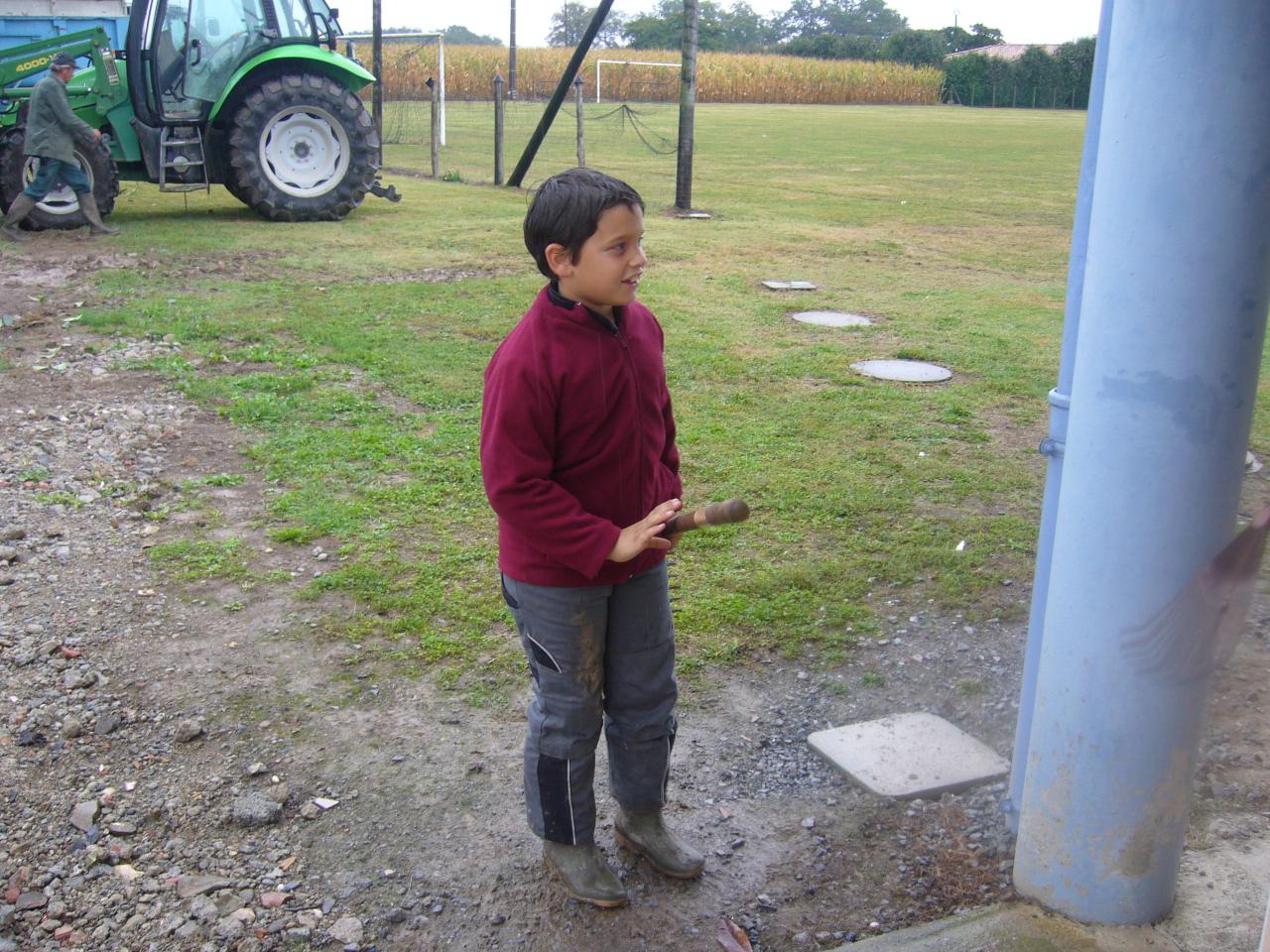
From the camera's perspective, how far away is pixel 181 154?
12844mm

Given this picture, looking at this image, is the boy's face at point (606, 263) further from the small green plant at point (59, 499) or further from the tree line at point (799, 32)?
the tree line at point (799, 32)

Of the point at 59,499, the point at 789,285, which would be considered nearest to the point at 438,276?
the point at 789,285

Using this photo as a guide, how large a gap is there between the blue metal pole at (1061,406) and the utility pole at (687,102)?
1174 centimetres

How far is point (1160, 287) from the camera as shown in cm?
206

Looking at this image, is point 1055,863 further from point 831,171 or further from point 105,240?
point 831,171

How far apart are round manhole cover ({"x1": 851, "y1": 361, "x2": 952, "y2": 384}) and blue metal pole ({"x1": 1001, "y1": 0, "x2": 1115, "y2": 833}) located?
13.9ft

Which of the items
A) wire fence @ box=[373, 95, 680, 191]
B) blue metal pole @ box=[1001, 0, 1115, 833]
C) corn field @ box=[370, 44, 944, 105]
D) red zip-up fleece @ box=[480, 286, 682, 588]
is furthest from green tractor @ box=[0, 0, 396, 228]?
corn field @ box=[370, 44, 944, 105]

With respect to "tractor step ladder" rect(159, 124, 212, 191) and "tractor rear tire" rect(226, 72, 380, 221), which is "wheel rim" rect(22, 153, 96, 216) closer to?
"tractor step ladder" rect(159, 124, 212, 191)

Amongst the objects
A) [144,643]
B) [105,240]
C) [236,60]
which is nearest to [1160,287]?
[144,643]

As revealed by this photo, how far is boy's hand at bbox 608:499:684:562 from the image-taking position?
2.36m

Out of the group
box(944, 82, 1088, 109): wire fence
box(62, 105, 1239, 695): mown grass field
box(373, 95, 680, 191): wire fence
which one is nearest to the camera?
box(62, 105, 1239, 695): mown grass field

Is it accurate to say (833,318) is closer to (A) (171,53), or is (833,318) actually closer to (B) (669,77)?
(A) (171,53)

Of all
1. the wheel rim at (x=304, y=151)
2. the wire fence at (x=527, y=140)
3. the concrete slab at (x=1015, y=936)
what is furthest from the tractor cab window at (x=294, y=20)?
the concrete slab at (x=1015, y=936)

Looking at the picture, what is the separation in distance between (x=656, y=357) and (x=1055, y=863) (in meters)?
1.28
